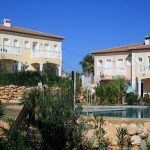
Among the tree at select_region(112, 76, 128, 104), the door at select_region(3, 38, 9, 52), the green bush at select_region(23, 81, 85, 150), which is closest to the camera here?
the green bush at select_region(23, 81, 85, 150)

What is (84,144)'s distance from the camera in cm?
708

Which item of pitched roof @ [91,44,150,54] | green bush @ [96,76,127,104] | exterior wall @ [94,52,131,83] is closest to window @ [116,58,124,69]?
exterior wall @ [94,52,131,83]

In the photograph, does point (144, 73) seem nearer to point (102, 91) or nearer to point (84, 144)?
point (102, 91)

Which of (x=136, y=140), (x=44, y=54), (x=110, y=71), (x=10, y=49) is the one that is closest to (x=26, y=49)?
(x=44, y=54)

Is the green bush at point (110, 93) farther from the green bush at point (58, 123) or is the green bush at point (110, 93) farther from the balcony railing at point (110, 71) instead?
the green bush at point (58, 123)

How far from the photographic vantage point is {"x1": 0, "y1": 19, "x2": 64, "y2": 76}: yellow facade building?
4253cm

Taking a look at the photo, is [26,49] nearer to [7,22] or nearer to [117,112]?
[7,22]

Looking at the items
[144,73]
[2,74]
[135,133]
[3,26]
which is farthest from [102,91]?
[135,133]

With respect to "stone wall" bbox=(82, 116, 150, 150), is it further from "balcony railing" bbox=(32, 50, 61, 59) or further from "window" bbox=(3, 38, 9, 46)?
"balcony railing" bbox=(32, 50, 61, 59)

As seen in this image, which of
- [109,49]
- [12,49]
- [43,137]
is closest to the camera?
[43,137]

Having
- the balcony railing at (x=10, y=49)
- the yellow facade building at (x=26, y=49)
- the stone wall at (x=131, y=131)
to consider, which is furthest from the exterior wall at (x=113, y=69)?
the stone wall at (x=131, y=131)

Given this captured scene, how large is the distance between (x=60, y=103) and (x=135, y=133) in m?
5.35

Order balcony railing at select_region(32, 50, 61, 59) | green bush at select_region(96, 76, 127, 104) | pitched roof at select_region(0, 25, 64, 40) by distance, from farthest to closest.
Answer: balcony railing at select_region(32, 50, 61, 59), pitched roof at select_region(0, 25, 64, 40), green bush at select_region(96, 76, 127, 104)

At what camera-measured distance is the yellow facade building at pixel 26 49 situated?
42.5 m
